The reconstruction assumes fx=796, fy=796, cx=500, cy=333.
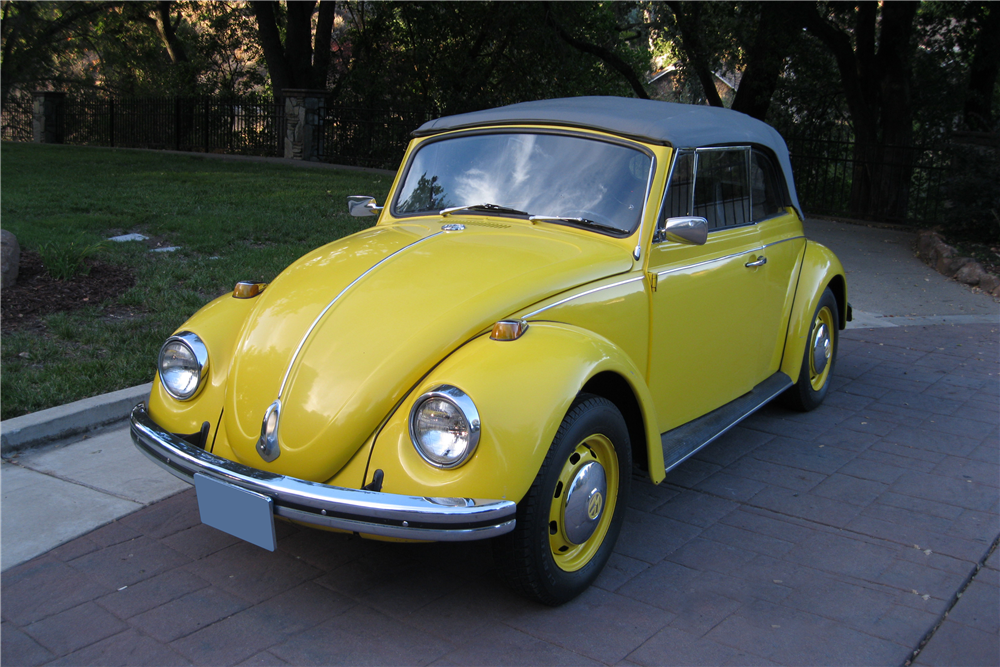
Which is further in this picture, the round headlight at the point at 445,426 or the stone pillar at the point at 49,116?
the stone pillar at the point at 49,116

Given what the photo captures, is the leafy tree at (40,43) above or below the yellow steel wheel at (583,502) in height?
above

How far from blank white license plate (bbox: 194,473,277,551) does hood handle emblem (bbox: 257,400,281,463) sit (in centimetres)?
17

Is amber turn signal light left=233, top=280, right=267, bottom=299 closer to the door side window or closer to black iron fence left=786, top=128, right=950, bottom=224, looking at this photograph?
the door side window

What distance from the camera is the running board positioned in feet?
11.4

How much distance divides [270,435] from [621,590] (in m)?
1.45

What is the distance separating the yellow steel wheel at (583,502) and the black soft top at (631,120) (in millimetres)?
1508

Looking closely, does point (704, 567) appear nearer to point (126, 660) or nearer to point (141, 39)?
point (126, 660)

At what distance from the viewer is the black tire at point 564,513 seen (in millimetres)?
2686

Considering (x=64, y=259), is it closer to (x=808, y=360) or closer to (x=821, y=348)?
(x=808, y=360)

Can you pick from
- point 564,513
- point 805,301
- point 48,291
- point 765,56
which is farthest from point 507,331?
point 765,56

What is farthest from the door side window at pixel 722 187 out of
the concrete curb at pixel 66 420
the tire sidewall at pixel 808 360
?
the concrete curb at pixel 66 420

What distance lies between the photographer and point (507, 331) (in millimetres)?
2826

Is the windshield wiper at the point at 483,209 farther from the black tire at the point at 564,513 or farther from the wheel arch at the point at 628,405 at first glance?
the black tire at the point at 564,513

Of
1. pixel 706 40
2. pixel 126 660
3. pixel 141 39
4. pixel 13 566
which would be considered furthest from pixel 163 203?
pixel 141 39
